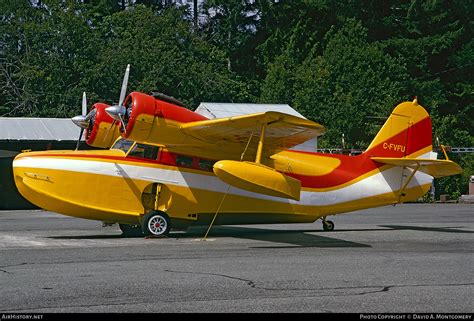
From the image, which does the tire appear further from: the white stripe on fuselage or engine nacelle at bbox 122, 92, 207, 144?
engine nacelle at bbox 122, 92, 207, 144

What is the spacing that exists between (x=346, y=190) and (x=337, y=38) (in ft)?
117

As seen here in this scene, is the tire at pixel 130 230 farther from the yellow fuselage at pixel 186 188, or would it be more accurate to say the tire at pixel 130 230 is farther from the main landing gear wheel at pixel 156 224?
the main landing gear wheel at pixel 156 224

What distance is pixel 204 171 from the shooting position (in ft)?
66.9

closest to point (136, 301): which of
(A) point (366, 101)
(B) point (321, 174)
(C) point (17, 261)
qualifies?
(C) point (17, 261)

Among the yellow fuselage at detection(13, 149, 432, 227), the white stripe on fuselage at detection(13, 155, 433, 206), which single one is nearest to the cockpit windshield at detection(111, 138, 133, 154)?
the yellow fuselage at detection(13, 149, 432, 227)

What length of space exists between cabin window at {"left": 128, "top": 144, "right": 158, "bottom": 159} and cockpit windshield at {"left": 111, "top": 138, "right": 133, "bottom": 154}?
301 mm

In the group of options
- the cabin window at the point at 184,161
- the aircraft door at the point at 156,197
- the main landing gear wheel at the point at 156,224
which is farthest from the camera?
the cabin window at the point at 184,161

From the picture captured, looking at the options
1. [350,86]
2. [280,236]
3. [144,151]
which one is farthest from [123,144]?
[350,86]

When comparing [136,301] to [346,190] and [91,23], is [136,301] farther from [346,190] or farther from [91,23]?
[91,23]

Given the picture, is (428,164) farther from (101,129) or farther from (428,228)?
(101,129)

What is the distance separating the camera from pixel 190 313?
9531 mm

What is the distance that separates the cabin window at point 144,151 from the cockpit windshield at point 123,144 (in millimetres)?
301

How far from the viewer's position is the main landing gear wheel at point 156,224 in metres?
19.6

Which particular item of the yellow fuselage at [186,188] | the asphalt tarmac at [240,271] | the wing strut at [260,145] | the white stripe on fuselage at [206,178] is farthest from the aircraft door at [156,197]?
the wing strut at [260,145]
